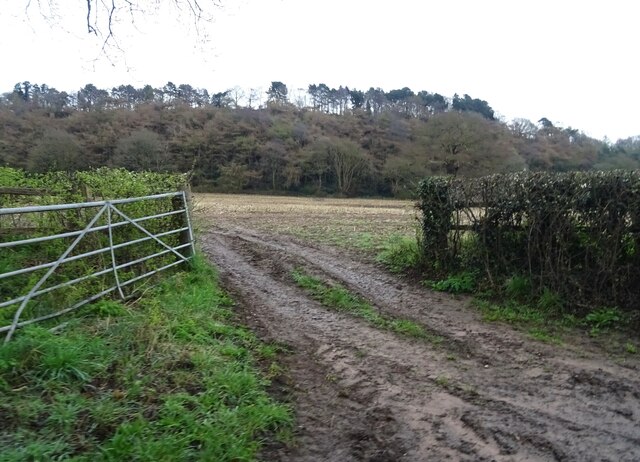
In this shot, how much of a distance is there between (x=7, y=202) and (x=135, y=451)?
255 inches

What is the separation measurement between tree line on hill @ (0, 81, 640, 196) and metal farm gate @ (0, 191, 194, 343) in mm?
30591

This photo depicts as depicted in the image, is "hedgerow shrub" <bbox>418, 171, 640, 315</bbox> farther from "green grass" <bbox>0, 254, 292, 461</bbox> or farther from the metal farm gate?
the metal farm gate

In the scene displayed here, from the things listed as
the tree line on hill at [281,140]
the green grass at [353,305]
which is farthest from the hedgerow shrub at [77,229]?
the tree line on hill at [281,140]

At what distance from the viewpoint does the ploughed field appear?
3.28 metres

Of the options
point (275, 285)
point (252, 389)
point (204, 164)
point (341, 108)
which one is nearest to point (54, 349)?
point (252, 389)

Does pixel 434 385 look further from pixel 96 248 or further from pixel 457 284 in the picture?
pixel 96 248

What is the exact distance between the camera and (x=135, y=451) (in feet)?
9.32

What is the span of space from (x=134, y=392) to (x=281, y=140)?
6851 centimetres

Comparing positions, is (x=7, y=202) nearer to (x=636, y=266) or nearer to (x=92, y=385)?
(x=92, y=385)

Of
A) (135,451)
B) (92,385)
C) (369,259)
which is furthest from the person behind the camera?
(369,259)

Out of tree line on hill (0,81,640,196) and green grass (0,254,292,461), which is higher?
tree line on hill (0,81,640,196)

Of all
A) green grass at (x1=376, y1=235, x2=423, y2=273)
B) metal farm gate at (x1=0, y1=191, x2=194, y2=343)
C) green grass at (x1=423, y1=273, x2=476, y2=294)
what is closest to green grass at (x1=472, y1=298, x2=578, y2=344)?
green grass at (x1=423, y1=273, x2=476, y2=294)

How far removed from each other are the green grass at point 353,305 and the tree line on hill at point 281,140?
31147 millimetres

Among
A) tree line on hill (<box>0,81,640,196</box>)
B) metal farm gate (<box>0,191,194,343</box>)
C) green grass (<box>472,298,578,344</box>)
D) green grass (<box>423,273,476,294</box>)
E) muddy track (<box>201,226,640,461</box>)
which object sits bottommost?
muddy track (<box>201,226,640,461</box>)
